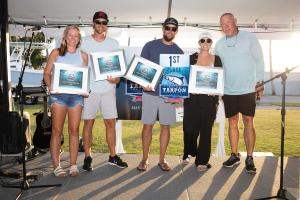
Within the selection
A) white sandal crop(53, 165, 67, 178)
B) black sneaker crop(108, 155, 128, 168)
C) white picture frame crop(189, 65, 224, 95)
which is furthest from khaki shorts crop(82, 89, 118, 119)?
white picture frame crop(189, 65, 224, 95)

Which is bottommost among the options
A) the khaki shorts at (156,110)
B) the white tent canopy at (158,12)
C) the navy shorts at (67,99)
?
the khaki shorts at (156,110)

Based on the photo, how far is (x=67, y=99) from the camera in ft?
16.5

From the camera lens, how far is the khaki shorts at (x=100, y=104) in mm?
5457

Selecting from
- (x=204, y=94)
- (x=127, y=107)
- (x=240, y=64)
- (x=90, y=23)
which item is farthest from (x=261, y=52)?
(x=90, y=23)

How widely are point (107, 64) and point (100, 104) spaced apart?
67cm

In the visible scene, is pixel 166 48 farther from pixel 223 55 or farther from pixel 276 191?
pixel 276 191

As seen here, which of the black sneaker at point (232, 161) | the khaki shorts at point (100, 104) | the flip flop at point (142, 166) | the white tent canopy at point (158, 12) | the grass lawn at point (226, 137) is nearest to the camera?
the khaki shorts at point (100, 104)

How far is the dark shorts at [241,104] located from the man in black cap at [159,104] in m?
0.84

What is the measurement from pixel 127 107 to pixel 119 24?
5.33 feet

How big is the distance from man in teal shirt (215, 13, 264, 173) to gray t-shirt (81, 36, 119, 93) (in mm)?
1577

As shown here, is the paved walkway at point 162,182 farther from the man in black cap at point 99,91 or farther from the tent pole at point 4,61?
the tent pole at point 4,61

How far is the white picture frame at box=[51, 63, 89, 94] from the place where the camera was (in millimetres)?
4828

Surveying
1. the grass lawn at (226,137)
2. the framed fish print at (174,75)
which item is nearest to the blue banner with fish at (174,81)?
the framed fish print at (174,75)

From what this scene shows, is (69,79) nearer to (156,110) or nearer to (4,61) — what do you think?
(156,110)
